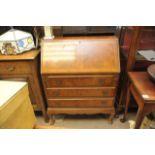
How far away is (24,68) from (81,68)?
1.97 ft

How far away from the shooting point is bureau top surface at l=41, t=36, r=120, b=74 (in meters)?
1.38

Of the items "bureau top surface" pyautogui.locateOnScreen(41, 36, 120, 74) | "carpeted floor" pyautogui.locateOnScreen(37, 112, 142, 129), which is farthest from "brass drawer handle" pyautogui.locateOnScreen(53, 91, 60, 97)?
"carpeted floor" pyautogui.locateOnScreen(37, 112, 142, 129)

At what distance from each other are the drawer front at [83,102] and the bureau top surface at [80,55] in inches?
14.6

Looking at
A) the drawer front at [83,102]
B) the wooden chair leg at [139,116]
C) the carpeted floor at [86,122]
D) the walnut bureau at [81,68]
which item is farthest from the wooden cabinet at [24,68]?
the wooden chair leg at [139,116]

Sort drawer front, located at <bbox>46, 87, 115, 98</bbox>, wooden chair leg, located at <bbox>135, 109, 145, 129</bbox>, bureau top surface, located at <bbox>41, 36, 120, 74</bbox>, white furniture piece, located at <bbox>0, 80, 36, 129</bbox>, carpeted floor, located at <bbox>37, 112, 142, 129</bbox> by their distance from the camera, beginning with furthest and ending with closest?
carpeted floor, located at <bbox>37, 112, 142, 129</bbox> → drawer front, located at <bbox>46, 87, 115, 98</bbox> → bureau top surface, located at <bbox>41, 36, 120, 74</bbox> → wooden chair leg, located at <bbox>135, 109, 145, 129</bbox> → white furniture piece, located at <bbox>0, 80, 36, 129</bbox>

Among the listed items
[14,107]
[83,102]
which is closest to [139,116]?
[83,102]

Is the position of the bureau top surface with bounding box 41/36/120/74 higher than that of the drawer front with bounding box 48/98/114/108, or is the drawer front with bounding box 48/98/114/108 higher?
the bureau top surface with bounding box 41/36/120/74

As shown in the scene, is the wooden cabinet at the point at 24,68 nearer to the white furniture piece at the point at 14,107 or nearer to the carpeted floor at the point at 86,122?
the carpeted floor at the point at 86,122

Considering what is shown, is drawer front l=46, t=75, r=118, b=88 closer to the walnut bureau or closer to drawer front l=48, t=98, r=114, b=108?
the walnut bureau

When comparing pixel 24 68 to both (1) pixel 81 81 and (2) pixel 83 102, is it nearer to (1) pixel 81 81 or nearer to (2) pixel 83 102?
(1) pixel 81 81
